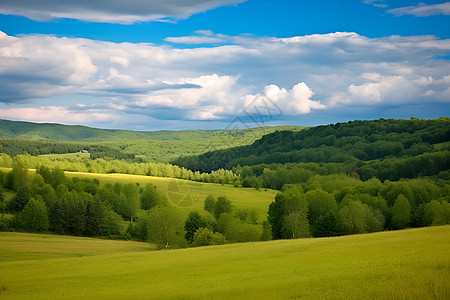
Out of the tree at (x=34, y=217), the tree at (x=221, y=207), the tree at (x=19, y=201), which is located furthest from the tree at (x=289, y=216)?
the tree at (x=19, y=201)

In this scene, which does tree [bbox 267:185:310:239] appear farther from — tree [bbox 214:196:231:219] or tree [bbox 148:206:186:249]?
tree [bbox 214:196:231:219]

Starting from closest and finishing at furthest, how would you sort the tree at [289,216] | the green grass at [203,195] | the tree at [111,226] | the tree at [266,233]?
the tree at [289,216] → the tree at [266,233] → the tree at [111,226] → the green grass at [203,195]

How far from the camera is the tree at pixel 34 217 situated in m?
87.1

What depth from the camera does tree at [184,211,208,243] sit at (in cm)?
8461

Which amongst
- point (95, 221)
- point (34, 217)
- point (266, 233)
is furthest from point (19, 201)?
point (266, 233)

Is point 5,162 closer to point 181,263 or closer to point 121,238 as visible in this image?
point 121,238

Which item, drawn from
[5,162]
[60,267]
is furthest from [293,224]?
[5,162]

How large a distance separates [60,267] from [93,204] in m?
60.0

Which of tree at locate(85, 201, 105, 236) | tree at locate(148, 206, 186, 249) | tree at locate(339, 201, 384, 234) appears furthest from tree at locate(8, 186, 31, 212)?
tree at locate(339, 201, 384, 234)

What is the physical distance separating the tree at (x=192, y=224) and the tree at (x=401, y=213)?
35.2 metres

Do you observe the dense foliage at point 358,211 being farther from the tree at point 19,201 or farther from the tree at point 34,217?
the tree at point 19,201

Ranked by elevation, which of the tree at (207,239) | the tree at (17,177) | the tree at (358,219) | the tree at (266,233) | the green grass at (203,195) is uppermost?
the tree at (17,177)

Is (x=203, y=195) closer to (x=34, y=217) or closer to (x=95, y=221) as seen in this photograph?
(x=95, y=221)

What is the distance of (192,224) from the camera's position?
8456 centimetres
